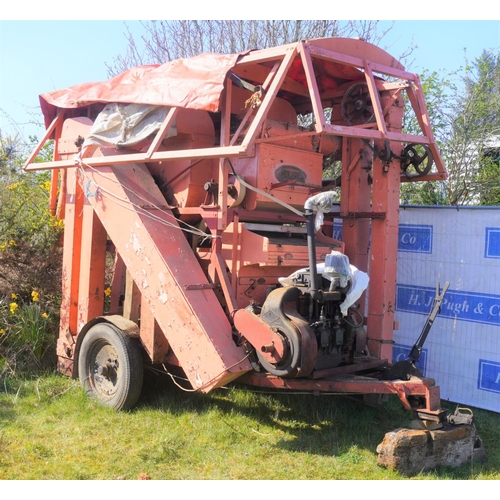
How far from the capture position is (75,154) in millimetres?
5984

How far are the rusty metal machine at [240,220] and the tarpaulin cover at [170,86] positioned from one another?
0.05ft

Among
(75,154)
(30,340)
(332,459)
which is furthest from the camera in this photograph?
(30,340)

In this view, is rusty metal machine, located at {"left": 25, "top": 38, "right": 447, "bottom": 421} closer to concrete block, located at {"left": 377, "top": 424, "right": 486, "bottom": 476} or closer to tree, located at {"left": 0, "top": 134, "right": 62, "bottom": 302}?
concrete block, located at {"left": 377, "top": 424, "right": 486, "bottom": 476}

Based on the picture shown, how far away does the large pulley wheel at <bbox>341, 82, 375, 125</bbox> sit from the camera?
5445mm

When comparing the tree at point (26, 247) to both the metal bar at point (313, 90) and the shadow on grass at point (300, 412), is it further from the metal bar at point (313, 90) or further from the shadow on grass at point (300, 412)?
the metal bar at point (313, 90)

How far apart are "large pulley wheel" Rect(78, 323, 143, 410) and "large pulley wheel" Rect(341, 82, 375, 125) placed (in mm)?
2914

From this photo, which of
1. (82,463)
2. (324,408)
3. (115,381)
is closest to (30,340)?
(115,381)

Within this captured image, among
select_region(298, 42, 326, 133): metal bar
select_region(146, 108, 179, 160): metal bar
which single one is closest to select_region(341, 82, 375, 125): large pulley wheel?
select_region(298, 42, 326, 133): metal bar

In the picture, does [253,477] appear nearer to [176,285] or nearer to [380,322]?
[176,285]

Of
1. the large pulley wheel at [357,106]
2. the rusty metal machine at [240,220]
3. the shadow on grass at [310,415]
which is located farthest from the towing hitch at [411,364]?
the large pulley wheel at [357,106]

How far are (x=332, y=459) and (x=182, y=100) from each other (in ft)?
9.74

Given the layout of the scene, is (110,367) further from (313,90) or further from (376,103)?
(376,103)

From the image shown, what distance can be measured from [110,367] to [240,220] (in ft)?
6.02

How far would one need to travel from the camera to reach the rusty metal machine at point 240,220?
4.45m
